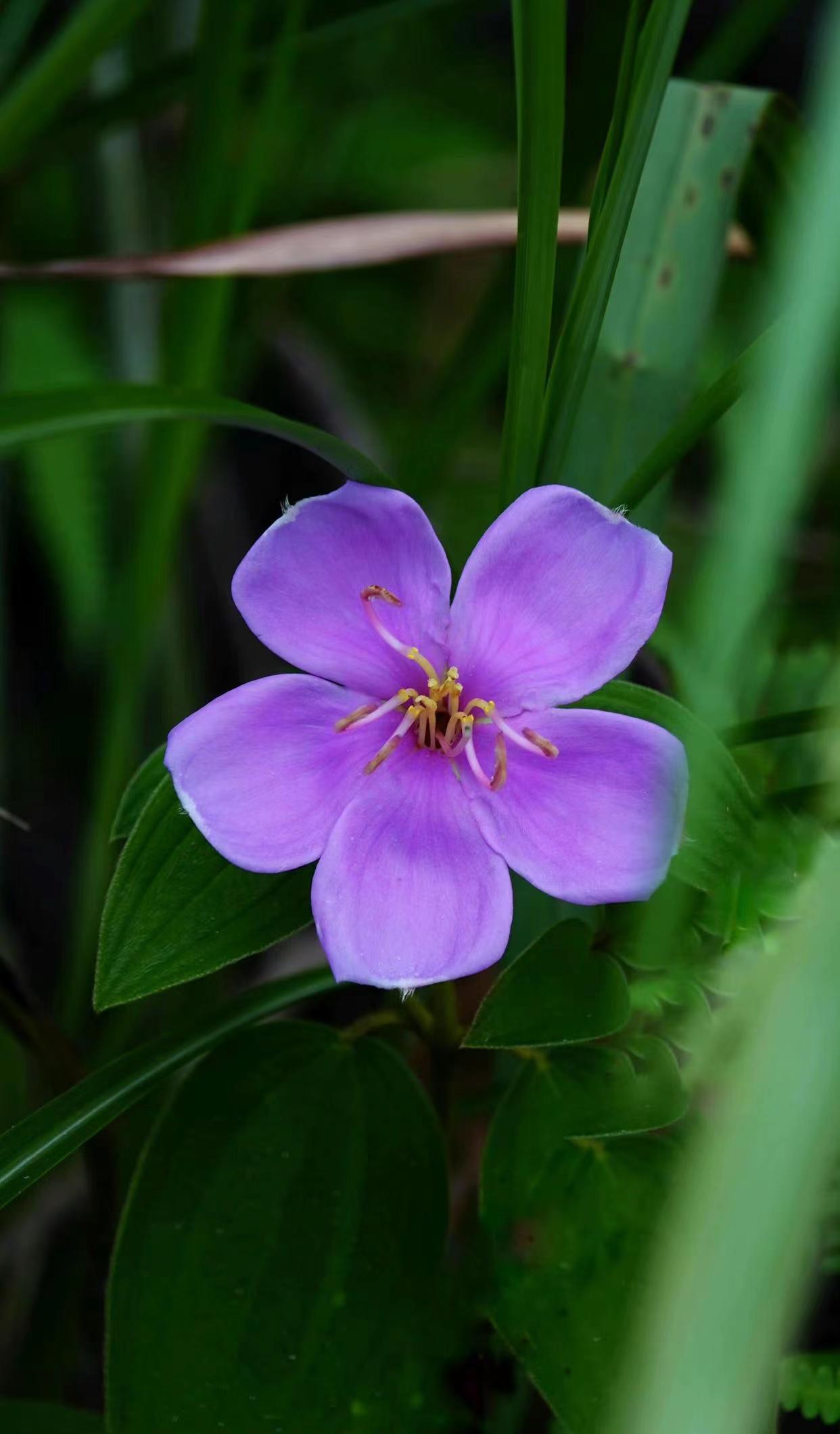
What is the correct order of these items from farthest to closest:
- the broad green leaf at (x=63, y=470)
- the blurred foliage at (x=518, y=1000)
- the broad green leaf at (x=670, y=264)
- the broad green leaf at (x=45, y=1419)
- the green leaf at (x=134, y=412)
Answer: the broad green leaf at (x=63, y=470), the broad green leaf at (x=670, y=264), the broad green leaf at (x=45, y=1419), the green leaf at (x=134, y=412), the blurred foliage at (x=518, y=1000)

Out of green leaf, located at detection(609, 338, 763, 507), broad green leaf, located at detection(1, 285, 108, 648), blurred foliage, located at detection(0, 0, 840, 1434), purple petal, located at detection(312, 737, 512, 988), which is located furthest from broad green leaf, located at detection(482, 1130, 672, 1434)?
broad green leaf, located at detection(1, 285, 108, 648)

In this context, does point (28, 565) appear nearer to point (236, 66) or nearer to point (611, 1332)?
point (236, 66)

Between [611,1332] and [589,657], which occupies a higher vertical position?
[589,657]

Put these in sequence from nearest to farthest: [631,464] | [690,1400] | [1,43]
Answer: [690,1400] → [631,464] → [1,43]

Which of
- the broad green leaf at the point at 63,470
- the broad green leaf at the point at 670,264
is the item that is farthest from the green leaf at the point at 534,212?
the broad green leaf at the point at 63,470

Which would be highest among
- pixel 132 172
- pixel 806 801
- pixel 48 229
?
pixel 132 172

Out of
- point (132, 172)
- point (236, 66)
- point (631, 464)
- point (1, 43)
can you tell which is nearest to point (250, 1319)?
point (631, 464)

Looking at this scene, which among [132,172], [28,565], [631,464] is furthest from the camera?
[28,565]

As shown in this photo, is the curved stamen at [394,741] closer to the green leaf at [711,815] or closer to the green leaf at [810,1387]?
the green leaf at [711,815]
